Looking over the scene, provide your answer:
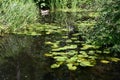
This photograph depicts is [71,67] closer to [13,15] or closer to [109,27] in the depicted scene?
[109,27]

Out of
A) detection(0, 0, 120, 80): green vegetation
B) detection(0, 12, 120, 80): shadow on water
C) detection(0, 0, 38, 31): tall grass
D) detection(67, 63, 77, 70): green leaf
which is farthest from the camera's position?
detection(0, 0, 38, 31): tall grass

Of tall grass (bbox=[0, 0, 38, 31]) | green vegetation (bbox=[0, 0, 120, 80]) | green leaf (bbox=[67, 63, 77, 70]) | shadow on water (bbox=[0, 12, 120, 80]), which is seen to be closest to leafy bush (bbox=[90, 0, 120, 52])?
green vegetation (bbox=[0, 0, 120, 80])

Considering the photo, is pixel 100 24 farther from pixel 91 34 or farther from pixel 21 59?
pixel 21 59

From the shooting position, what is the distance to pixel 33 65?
5.31 m

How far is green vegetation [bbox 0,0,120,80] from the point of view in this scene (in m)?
5.39

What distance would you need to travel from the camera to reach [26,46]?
653 cm

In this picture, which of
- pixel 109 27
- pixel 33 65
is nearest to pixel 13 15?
pixel 33 65

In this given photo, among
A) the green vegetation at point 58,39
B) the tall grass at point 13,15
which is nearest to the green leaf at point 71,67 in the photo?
the green vegetation at point 58,39

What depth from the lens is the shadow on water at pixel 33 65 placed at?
4.77 metres

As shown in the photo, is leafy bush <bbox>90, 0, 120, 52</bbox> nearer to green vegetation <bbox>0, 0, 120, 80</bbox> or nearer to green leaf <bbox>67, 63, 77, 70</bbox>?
green vegetation <bbox>0, 0, 120, 80</bbox>

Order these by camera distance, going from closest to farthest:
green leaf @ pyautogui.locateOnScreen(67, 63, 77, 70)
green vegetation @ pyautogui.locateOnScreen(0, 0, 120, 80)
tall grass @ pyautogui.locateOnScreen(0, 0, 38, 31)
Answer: green leaf @ pyautogui.locateOnScreen(67, 63, 77, 70) → green vegetation @ pyautogui.locateOnScreen(0, 0, 120, 80) → tall grass @ pyautogui.locateOnScreen(0, 0, 38, 31)

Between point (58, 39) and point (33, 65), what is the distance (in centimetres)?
173

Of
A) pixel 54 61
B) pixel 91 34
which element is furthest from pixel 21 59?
pixel 91 34

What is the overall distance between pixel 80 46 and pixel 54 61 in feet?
3.43
